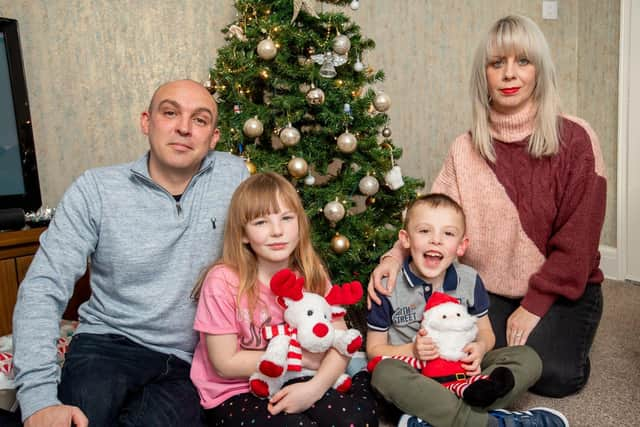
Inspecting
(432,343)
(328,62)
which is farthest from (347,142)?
(432,343)

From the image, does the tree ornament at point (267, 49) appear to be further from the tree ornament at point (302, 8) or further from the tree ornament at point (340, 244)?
the tree ornament at point (340, 244)

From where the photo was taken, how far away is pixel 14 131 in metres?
2.02

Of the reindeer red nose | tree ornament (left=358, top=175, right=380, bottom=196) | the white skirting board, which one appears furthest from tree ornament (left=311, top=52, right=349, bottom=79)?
the white skirting board

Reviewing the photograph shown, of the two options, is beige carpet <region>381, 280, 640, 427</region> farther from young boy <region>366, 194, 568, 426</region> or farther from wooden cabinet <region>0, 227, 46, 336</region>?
wooden cabinet <region>0, 227, 46, 336</region>

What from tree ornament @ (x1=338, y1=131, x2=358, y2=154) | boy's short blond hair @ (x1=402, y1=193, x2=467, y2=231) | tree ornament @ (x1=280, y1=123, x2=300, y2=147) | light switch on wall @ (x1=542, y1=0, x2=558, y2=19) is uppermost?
light switch on wall @ (x1=542, y1=0, x2=558, y2=19)

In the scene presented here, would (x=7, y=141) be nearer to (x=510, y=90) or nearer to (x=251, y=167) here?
(x=251, y=167)

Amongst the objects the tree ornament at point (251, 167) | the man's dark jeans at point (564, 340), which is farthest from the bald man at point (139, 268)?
the man's dark jeans at point (564, 340)

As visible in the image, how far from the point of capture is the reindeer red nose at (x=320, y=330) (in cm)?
128

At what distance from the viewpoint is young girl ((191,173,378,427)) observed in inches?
50.1

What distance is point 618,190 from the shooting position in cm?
301

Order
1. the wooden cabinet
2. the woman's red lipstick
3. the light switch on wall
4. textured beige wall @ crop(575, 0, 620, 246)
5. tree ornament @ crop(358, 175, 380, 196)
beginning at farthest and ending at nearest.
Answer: the light switch on wall < textured beige wall @ crop(575, 0, 620, 246) < tree ornament @ crop(358, 175, 380, 196) < the wooden cabinet < the woman's red lipstick

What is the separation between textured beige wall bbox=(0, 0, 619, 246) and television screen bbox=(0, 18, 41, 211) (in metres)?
0.24

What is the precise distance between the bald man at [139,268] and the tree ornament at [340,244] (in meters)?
0.51

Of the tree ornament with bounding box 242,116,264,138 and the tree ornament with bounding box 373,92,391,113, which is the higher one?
the tree ornament with bounding box 373,92,391,113
